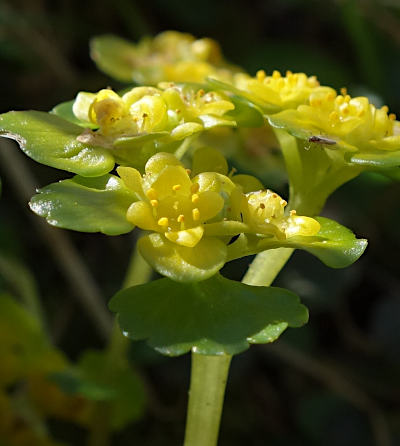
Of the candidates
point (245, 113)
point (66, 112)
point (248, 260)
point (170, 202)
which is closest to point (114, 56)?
point (248, 260)

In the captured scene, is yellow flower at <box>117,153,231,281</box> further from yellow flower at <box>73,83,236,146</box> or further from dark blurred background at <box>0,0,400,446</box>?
dark blurred background at <box>0,0,400,446</box>

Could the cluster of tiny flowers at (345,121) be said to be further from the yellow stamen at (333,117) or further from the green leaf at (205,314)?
the green leaf at (205,314)

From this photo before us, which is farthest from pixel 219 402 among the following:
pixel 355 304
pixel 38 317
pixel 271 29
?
pixel 271 29

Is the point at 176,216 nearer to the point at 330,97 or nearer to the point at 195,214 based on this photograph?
the point at 195,214

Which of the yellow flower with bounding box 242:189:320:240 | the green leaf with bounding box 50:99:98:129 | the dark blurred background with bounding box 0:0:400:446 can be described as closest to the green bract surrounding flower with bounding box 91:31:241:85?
the dark blurred background with bounding box 0:0:400:446

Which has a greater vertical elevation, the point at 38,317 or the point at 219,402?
the point at 219,402

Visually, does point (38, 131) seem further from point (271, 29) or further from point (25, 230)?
point (271, 29)

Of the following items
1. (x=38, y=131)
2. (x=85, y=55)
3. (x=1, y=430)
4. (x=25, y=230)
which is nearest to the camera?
(x=38, y=131)
